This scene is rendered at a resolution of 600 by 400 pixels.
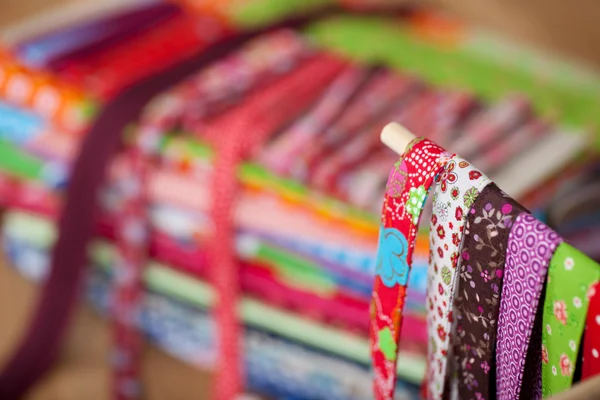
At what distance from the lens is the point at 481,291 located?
1.66 ft

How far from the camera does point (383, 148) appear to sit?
35.2 inches

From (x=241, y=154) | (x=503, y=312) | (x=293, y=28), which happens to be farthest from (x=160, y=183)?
(x=503, y=312)

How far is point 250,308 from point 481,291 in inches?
17.7

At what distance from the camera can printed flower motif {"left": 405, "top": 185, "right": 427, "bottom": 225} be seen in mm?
500

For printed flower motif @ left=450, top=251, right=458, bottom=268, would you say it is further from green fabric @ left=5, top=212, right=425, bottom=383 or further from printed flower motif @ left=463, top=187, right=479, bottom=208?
green fabric @ left=5, top=212, right=425, bottom=383

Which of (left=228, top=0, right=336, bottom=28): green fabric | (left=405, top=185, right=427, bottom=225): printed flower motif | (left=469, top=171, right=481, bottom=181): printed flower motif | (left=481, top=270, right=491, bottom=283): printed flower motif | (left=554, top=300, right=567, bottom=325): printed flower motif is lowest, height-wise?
(left=554, top=300, right=567, bottom=325): printed flower motif

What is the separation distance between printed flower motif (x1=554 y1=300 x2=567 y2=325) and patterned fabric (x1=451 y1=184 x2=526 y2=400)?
4cm

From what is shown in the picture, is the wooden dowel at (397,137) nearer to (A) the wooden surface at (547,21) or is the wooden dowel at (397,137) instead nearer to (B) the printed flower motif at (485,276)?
(B) the printed flower motif at (485,276)

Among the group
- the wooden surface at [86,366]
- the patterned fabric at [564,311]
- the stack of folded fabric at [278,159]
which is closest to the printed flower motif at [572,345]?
the patterned fabric at [564,311]

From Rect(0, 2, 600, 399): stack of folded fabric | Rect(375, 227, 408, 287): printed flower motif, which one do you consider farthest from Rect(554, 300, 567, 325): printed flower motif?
Rect(0, 2, 600, 399): stack of folded fabric

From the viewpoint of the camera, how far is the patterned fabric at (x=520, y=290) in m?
0.46

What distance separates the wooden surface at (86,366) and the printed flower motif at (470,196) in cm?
58

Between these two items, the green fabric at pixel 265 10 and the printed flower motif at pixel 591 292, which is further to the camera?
the green fabric at pixel 265 10

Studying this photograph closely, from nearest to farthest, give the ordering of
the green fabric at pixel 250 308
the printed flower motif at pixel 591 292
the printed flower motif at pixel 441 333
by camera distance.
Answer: the printed flower motif at pixel 591 292 → the printed flower motif at pixel 441 333 → the green fabric at pixel 250 308
